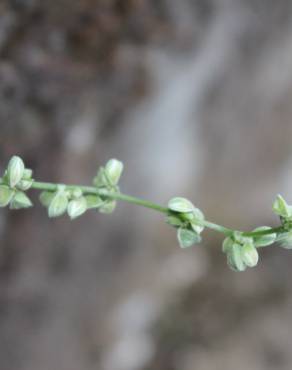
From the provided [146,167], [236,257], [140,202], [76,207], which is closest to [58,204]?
[76,207]

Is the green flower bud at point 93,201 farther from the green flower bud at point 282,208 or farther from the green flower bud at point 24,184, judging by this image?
the green flower bud at point 282,208

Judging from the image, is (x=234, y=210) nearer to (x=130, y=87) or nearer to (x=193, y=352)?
(x=193, y=352)

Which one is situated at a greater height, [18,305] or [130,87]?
[130,87]

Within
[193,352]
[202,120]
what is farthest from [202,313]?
[202,120]

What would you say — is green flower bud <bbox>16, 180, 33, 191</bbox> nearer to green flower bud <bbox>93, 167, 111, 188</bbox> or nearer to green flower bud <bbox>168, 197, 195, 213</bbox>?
green flower bud <bbox>93, 167, 111, 188</bbox>

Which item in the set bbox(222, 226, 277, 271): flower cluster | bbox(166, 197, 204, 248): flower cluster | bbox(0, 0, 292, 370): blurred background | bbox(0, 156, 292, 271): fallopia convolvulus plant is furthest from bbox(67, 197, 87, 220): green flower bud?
bbox(0, 0, 292, 370): blurred background

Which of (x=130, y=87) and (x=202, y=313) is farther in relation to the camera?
(x=202, y=313)

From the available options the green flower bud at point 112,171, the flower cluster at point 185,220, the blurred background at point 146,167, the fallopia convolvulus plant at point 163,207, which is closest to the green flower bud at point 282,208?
the fallopia convolvulus plant at point 163,207
